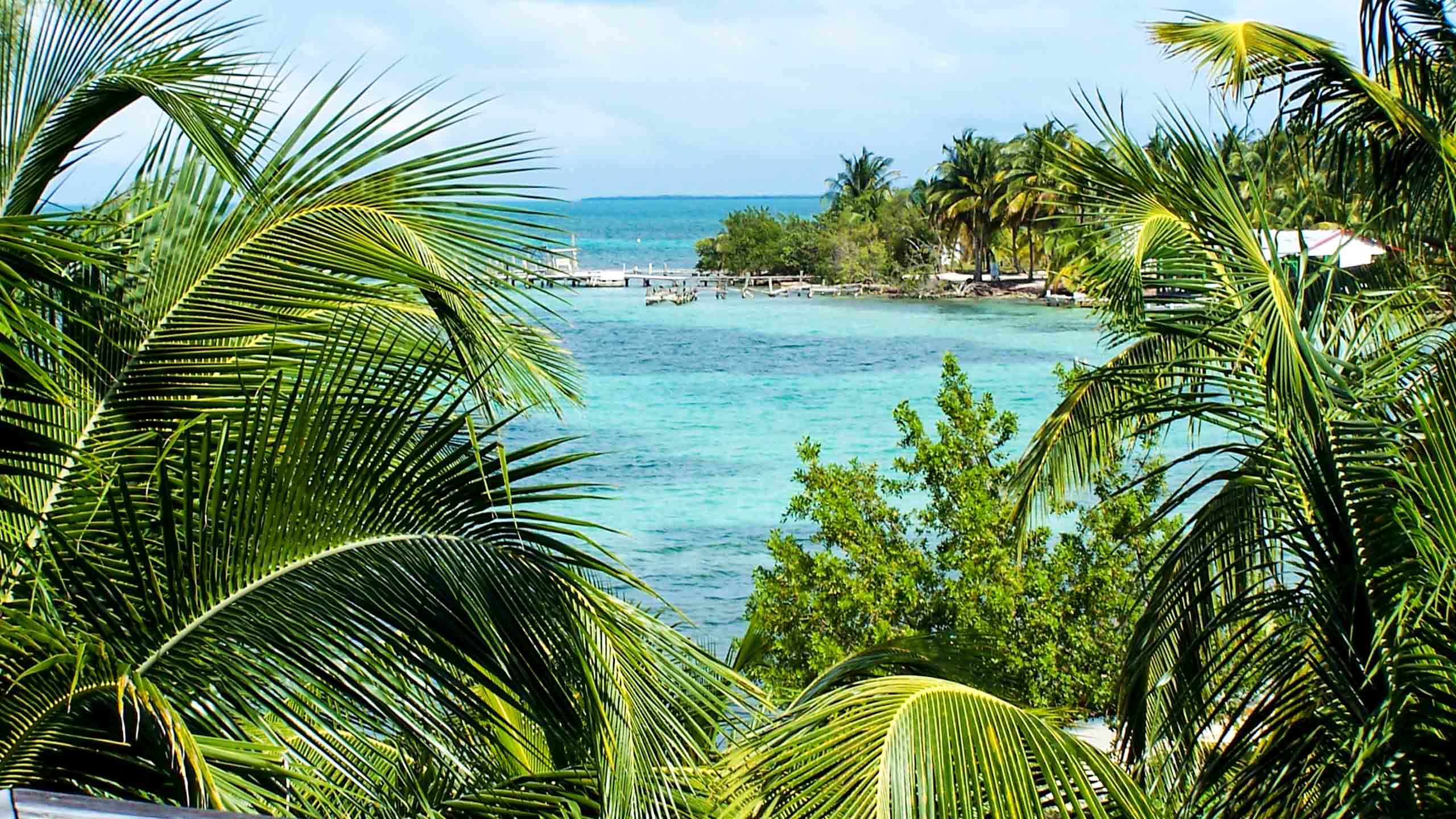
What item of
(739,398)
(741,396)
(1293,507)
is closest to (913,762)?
(1293,507)

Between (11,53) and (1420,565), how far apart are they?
166 inches

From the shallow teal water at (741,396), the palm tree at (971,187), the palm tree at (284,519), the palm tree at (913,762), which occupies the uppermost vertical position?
the palm tree at (971,187)

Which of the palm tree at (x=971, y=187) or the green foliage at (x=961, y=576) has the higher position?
the palm tree at (x=971, y=187)

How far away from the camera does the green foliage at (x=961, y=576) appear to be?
36.7 ft

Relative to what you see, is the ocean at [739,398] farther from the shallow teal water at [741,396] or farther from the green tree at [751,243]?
the green tree at [751,243]

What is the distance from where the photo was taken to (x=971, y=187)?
198 feet

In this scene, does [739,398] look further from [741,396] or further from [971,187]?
[971,187]

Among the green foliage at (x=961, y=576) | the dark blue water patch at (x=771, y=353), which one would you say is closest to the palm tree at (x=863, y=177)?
the dark blue water patch at (x=771, y=353)

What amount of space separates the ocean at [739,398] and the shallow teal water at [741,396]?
9 cm

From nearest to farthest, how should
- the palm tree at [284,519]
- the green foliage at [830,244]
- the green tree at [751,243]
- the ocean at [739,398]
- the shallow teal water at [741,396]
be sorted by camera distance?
the palm tree at [284,519] < the ocean at [739,398] < the shallow teal water at [741,396] < the green foliage at [830,244] < the green tree at [751,243]

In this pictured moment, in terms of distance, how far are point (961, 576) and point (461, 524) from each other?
930 centimetres

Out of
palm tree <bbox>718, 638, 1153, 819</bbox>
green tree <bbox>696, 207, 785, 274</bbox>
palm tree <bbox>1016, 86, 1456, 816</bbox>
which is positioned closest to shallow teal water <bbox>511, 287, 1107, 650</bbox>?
green tree <bbox>696, 207, 785, 274</bbox>

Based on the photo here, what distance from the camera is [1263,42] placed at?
20.7ft

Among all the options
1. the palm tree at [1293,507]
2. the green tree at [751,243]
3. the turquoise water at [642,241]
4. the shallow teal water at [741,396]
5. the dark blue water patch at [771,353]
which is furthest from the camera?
the turquoise water at [642,241]
